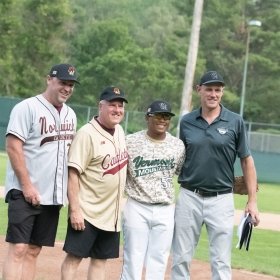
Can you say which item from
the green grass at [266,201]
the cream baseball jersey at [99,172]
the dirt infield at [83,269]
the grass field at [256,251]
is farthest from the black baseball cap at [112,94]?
the green grass at [266,201]

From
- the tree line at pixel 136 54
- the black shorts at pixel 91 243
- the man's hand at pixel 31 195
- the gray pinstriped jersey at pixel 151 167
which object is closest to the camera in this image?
the man's hand at pixel 31 195

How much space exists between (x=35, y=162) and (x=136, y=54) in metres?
48.3

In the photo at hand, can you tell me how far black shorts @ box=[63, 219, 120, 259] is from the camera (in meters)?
6.50

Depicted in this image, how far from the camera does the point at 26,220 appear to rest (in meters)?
6.41

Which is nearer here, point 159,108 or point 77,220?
point 77,220

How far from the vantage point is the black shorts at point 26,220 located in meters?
6.39

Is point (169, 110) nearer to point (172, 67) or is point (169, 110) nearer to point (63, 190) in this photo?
point (63, 190)

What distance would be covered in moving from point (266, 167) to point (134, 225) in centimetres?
2569

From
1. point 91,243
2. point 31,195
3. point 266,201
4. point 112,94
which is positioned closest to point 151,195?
point 91,243

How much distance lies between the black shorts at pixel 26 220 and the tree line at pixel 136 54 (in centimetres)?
4104

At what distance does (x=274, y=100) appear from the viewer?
54.6m

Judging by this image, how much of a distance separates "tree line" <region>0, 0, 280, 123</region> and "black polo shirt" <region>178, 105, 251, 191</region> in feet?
134

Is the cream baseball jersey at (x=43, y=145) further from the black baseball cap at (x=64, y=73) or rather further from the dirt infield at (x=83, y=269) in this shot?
the dirt infield at (x=83, y=269)

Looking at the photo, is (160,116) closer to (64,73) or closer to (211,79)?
(211,79)
